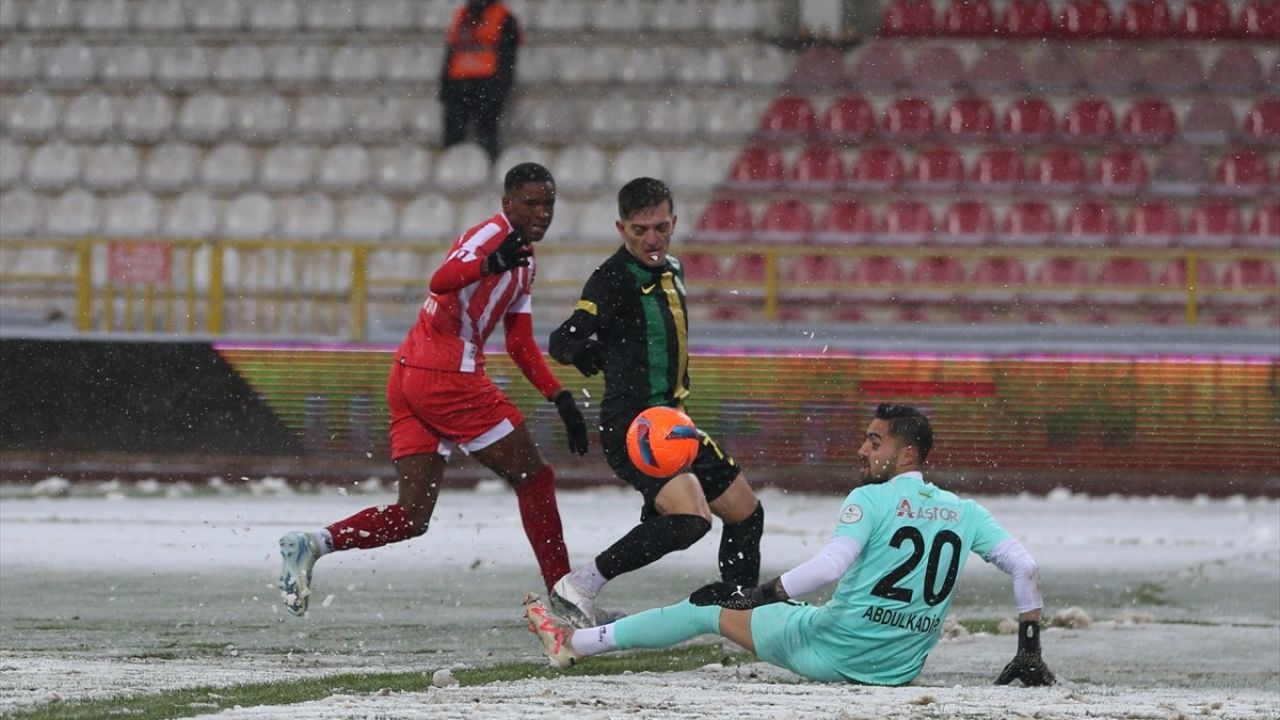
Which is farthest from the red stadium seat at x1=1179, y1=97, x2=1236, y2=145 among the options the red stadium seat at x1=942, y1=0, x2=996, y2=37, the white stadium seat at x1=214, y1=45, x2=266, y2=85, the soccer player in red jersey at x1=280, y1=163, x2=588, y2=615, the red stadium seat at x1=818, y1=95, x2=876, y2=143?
the soccer player in red jersey at x1=280, y1=163, x2=588, y2=615

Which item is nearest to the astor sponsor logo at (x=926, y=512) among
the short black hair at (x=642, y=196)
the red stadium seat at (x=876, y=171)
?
the short black hair at (x=642, y=196)

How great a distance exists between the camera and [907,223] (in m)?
19.2

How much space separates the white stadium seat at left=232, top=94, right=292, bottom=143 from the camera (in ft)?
69.3

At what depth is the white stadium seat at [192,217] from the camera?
20219mm

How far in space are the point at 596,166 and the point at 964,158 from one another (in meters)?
3.41

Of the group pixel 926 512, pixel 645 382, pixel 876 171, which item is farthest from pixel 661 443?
pixel 876 171

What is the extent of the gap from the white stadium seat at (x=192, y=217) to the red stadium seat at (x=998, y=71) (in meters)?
7.20

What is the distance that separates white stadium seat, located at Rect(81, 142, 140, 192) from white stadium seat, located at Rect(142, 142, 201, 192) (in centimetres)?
15

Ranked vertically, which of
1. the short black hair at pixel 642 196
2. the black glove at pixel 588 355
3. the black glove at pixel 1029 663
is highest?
the short black hair at pixel 642 196

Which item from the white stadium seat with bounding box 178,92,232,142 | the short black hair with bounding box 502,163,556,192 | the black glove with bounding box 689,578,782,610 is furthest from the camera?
the white stadium seat with bounding box 178,92,232,142

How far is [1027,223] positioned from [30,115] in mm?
9872

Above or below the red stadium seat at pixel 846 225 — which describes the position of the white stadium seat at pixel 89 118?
above

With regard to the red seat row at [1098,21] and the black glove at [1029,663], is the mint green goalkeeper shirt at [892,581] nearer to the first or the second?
the black glove at [1029,663]

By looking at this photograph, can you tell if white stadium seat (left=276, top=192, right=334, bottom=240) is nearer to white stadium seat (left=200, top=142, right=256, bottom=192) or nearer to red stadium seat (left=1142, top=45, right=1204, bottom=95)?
white stadium seat (left=200, top=142, right=256, bottom=192)
